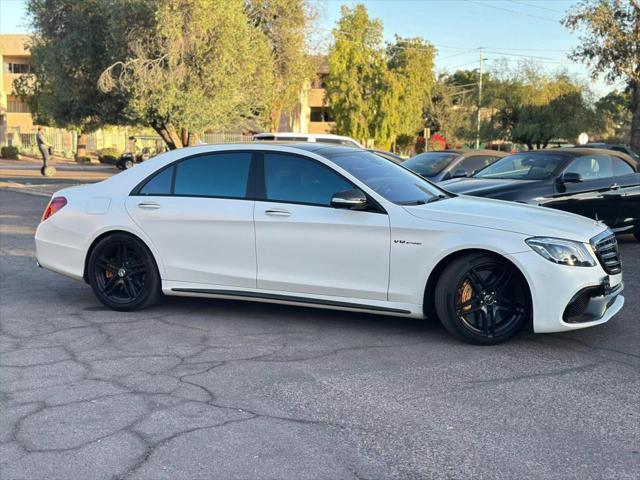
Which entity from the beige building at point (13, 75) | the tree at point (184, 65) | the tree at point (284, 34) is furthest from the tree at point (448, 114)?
the tree at point (184, 65)

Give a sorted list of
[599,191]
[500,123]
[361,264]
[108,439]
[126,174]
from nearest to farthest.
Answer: [108,439]
[361,264]
[126,174]
[599,191]
[500,123]

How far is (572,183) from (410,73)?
128ft

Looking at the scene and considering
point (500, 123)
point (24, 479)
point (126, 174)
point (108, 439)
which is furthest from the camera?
point (500, 123)

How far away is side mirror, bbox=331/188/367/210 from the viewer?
5520 millimetres

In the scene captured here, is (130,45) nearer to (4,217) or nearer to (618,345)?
(4,217)

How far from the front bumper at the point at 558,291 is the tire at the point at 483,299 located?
0.41 ft

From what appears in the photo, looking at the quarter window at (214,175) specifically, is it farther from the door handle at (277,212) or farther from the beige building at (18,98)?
the beige building at (18,98)

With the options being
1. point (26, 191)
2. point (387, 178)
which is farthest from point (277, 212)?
point (26, 191)

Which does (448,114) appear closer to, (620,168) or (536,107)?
(536,107)

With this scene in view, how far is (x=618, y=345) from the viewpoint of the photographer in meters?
5.39

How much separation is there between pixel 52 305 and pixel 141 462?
3.79 m

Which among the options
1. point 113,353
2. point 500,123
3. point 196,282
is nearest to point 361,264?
point 196,282

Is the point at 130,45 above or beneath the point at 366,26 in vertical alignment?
beneath

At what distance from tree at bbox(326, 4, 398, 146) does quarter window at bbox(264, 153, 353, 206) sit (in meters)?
39.9
